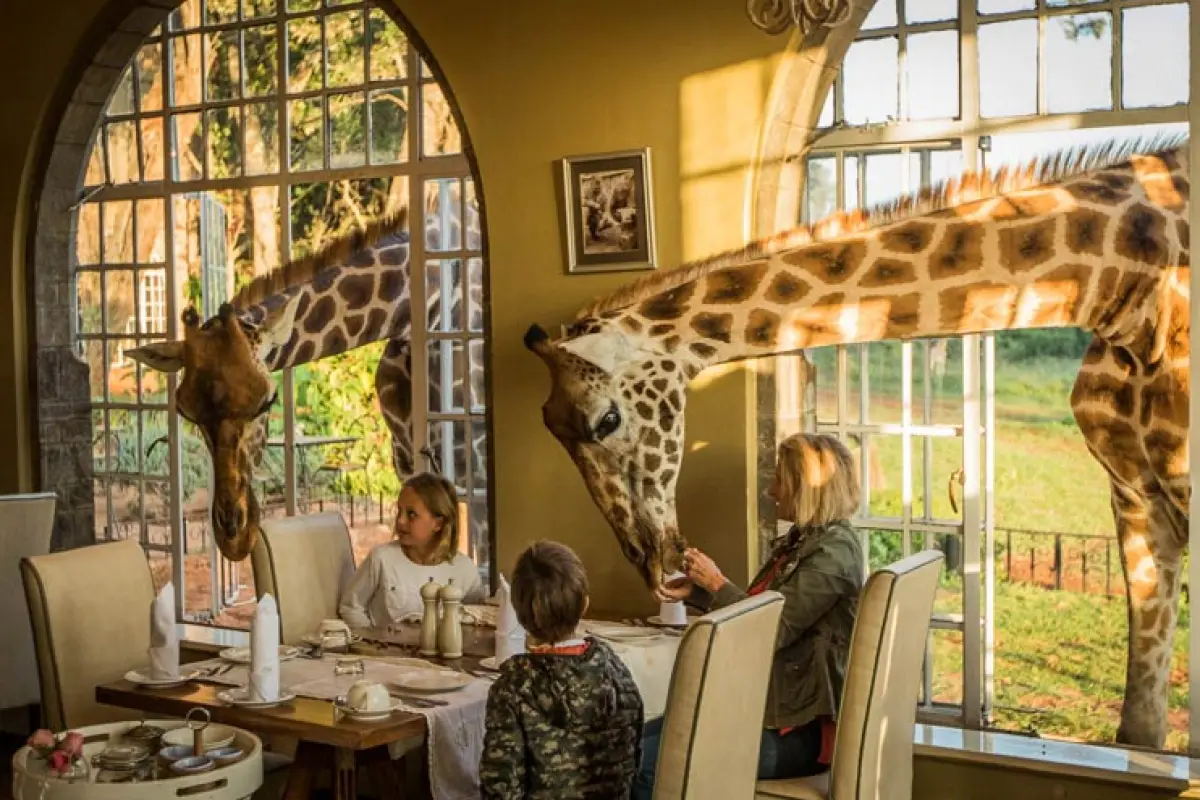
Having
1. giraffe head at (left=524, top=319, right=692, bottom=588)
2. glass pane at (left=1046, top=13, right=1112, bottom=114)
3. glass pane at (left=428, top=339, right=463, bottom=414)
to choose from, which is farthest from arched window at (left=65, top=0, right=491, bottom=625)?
glass pane at (left=1046, top=13, right=1112, bottom=114)

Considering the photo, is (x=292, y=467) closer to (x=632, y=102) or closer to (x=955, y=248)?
(x=632, y=102)

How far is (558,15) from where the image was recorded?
512 cm

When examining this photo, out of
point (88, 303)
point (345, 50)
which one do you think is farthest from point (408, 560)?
point (345, 50)

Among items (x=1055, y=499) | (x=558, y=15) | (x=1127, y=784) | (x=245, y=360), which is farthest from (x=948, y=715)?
(x=1055, y=499)

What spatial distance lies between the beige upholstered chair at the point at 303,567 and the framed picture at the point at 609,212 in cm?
126

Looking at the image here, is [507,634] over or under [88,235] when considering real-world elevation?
under

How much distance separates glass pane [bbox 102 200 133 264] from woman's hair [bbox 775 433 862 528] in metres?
7.60

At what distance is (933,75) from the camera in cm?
477

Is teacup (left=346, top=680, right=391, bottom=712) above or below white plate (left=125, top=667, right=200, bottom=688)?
above

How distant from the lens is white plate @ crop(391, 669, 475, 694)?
12.1 feet

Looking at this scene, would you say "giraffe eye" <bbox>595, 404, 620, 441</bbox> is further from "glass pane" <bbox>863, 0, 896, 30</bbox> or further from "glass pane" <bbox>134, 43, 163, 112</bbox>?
"glass pane" <bbox>134, 43, 163, 112</bbox>

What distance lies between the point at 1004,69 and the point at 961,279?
0.76 m

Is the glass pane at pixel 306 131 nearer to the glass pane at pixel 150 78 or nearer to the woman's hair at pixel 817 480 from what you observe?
the glass pane at pixel 150 78

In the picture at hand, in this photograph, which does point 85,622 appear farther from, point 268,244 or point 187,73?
point 187,73
